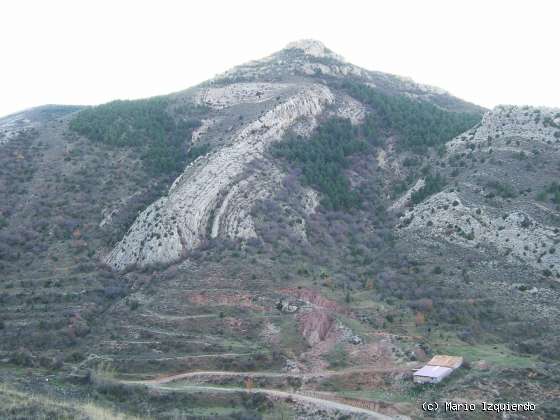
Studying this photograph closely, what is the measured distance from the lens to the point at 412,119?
8044 centimetres

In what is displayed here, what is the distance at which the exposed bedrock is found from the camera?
55.8 meters

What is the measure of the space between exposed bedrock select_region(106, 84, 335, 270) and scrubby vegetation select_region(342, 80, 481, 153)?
665 inches

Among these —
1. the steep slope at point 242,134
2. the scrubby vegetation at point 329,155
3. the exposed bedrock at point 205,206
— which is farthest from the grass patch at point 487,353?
the scrubby vegetation at point 329,155

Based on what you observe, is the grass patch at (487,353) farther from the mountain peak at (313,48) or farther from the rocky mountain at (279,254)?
the mountain peak at (313,48)

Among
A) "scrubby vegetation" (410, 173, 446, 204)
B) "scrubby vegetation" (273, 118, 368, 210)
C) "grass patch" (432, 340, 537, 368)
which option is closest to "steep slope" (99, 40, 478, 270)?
"scrubby vegetation" (273, 118, 368, 210)

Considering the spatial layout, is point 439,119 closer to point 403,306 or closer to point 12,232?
point 403,306

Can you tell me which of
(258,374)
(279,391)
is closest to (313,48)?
(258,374)

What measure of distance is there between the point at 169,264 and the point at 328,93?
41.3 metres

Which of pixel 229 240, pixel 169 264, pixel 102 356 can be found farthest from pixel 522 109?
pixel 102 356

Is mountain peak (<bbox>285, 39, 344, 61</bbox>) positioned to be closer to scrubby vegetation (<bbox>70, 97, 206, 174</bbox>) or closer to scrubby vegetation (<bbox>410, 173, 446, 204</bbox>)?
scrubby vegetation (<bbox>70, 97, 206, 174</bbox>)

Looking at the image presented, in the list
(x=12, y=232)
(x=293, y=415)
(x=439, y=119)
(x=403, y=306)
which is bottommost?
(x=293, y=415)

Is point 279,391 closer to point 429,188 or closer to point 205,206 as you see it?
point 205,206

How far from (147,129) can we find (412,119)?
119ft

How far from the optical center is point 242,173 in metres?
65.8
